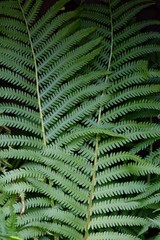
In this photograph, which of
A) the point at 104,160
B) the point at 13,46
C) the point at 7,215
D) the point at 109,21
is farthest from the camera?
the point at 109,21

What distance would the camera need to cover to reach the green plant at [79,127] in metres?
1.54

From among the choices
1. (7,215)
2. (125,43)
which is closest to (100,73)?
(125,43)

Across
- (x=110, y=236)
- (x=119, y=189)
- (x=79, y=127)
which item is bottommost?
(x=110, y=236)

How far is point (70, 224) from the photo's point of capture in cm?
154

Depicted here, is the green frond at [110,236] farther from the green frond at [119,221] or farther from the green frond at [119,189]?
the green frond at [119,189]

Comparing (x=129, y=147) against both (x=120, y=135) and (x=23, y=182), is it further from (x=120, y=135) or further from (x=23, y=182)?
(x=23, y=182)

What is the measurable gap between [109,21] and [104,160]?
0.67 meters

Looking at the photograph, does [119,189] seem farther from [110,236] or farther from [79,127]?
[79,127]

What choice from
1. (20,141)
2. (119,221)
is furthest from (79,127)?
(119,221)

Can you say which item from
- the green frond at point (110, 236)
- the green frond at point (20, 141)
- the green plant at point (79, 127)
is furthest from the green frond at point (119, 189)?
the green frond at point (20, 141)

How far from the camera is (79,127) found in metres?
1.67

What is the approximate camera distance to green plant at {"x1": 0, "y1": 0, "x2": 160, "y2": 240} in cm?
154

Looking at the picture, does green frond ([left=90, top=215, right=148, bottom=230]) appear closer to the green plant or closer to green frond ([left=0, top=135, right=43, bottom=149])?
the green plant

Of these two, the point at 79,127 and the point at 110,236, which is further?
the point at 79,127
